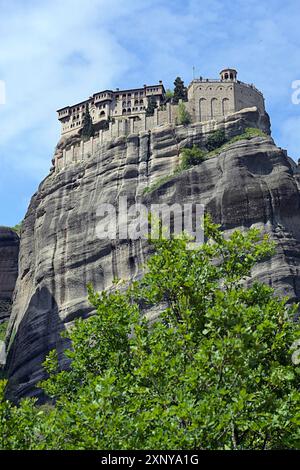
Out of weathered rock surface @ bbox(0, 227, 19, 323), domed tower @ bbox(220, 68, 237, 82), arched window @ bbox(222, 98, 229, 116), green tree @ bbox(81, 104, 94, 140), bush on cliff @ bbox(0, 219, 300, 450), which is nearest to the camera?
bush on cliff @ bbox(0, 219, 300, 450)

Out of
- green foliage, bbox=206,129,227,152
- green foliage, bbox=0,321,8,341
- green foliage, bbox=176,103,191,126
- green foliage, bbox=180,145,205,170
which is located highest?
green foliage, bbox=176,103,191,126

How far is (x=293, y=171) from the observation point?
302 ft

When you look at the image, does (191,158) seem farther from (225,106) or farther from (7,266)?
(7,266)

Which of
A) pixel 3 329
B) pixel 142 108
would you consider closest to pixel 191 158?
pixel 142 108

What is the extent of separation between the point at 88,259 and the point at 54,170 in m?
18.9

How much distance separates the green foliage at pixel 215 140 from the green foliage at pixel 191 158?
193 centimetres

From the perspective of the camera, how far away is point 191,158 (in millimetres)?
89500

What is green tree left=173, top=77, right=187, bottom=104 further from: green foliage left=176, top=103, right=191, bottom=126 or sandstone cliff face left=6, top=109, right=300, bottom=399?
sandstone cliff face left=6, top=109, right=300, bottom=399

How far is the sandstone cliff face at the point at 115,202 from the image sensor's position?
81250 millimetres

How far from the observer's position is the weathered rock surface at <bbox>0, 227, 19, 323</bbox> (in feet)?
351

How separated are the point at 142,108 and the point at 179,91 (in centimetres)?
713

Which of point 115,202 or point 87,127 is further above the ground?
point 87,127

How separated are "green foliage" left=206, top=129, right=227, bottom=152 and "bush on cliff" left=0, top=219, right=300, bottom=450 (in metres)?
63.3

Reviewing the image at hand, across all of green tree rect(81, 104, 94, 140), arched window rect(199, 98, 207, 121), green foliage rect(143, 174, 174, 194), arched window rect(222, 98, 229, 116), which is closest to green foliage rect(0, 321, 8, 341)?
green tree rect(81, 104, 94, 140)
